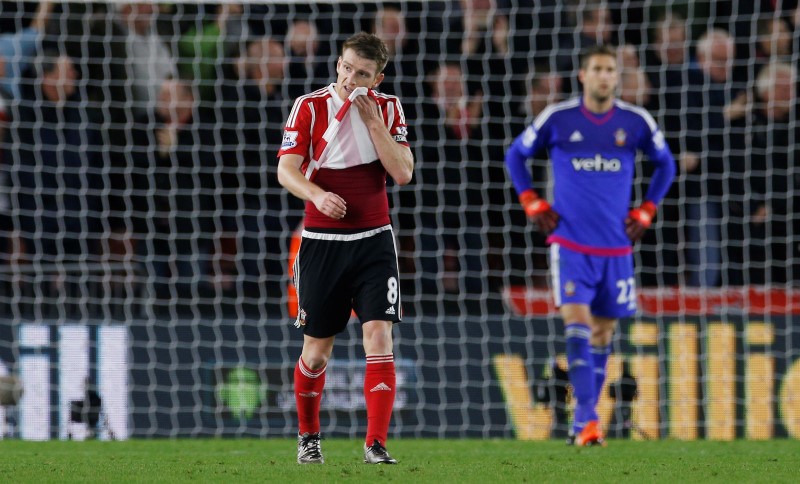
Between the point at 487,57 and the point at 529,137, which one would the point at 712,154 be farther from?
the point at 529,137

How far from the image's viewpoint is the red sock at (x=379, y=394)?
459 centimetres

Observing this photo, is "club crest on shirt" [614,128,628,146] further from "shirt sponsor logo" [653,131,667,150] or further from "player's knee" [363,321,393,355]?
"player's knee" [363,321,393,355]

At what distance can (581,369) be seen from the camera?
251 inches

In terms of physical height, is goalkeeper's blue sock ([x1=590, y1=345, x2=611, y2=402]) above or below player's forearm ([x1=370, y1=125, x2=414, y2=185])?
below

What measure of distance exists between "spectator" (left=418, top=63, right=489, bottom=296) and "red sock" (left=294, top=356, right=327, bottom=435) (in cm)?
396

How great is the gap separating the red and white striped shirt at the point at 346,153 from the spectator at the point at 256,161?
3971 millimetres

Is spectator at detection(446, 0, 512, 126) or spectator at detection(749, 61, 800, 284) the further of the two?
spectator at detection(446, 0, 512, 126)

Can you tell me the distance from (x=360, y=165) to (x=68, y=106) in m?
4.82

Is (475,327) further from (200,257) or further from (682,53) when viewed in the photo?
(682,53)

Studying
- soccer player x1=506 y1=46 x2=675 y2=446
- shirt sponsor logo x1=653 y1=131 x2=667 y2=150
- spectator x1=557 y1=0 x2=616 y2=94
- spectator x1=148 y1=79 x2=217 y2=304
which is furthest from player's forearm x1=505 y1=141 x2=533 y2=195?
spectator x1=148 y1=79 x2=217 y2=304

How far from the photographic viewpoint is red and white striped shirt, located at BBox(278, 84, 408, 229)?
4.71 m

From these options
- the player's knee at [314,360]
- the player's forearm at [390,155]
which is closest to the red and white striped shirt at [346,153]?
the player's forearm at [390,155]

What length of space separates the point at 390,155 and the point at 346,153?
195mm

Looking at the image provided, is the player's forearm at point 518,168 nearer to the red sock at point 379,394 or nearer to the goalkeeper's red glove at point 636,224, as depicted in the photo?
the goalkeeper's red glove at point 636,224
